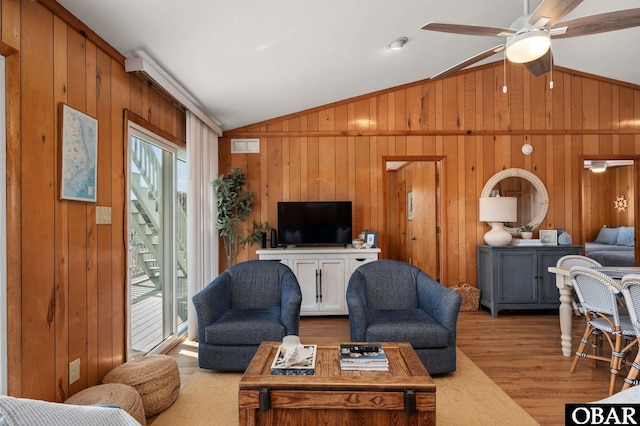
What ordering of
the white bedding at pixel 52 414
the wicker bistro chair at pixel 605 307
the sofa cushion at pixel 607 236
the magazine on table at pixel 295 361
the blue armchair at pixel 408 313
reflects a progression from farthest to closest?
the sofa cushion at pixel 607 236 < the blue armchair at pixel 408 313 < the wicker bistro chair at pixel 605 307 < the magazine on table at pixel 295 361 < the white bedding at pixel 52 414

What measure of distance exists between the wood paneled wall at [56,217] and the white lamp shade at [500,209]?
13.5 feet

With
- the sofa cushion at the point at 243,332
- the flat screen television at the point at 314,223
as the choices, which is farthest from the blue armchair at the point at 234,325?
the flat screen television at the point at 314,223

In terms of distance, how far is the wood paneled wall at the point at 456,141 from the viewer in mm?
4793

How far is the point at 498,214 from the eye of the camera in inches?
175

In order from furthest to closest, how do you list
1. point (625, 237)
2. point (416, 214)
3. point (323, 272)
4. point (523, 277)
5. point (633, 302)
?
point (625, 237) < point (416, 214) < point (523, 277) < point (323, 272) < point (633, 302)

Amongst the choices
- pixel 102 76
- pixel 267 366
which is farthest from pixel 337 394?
pixel 102 76

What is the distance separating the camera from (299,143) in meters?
4.80

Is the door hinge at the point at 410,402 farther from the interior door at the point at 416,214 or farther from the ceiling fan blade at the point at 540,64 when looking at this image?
the interior door at the point at 416,214

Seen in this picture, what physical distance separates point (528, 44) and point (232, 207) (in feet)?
11.5

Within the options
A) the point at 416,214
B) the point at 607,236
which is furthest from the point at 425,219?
the point at 607,236

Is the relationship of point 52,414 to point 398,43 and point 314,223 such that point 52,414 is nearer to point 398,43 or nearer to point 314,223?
point 398,43

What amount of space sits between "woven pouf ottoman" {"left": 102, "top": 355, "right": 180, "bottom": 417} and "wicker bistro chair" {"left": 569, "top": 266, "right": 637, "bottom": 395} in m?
3.00

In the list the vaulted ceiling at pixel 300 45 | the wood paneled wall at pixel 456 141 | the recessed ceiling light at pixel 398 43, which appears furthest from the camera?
the wood paneled wall at pixel 456 141

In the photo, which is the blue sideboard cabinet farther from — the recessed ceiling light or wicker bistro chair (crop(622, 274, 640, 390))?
the recessed ceiling light
